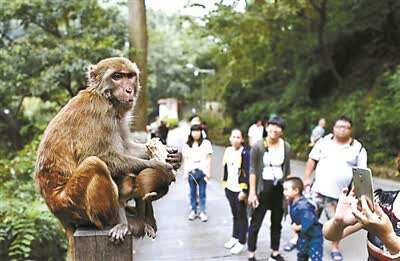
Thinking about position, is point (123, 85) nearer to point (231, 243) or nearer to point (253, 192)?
point (253, 192)

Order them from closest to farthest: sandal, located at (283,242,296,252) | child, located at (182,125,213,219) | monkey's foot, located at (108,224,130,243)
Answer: monkey's foot, located at (108,224,130,243)
sandal, located at (283,242,296,252)
child, located at (182,125,213,219)

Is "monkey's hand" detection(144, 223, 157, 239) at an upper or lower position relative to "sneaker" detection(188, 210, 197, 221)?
upper

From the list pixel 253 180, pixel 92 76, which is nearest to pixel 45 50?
pixel 253 180

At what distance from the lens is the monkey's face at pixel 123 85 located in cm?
233

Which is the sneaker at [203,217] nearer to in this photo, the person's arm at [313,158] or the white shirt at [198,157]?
the white shirt at [198,157]

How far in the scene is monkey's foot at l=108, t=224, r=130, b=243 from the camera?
2016 millimetres

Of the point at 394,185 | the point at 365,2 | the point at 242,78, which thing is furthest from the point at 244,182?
the point at 242,78

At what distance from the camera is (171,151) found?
7.37 feet

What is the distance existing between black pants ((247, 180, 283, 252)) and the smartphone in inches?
130

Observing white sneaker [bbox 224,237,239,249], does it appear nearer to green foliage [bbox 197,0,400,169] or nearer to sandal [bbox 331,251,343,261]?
sandal [bbox 331,251,343,261]

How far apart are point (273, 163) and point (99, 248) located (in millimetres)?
3541

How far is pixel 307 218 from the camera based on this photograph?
4777 millimetres

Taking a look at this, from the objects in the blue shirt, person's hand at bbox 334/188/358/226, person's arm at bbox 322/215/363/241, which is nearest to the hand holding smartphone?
person's hand at bbox 334/188/358/226

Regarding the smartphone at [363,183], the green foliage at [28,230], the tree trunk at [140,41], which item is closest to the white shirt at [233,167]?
the green foliage at [28,230]
